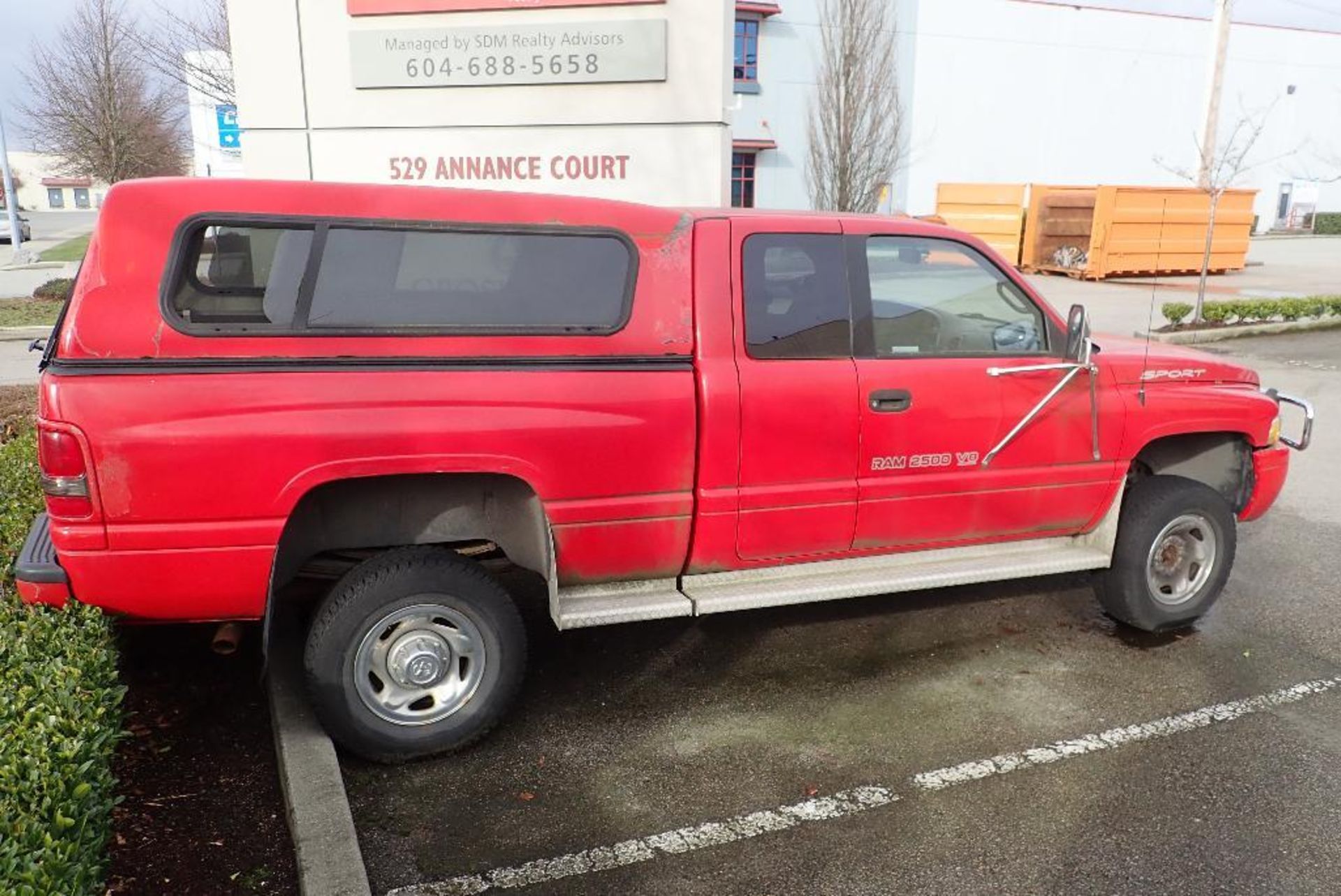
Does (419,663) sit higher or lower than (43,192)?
lower

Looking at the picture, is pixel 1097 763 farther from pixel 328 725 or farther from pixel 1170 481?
pixel 328 725

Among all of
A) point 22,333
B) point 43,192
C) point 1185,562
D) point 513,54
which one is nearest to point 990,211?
point 513,54

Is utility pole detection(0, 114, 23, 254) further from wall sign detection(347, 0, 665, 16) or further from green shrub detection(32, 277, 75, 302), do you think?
wall sign detection(347, 0, 665, 16)

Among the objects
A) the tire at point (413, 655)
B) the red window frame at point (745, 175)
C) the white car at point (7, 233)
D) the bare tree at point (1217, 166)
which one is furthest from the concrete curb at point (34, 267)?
the tire at point (413, 655)

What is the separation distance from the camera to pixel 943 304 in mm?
4449

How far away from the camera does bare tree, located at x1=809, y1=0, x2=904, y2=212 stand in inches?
1090

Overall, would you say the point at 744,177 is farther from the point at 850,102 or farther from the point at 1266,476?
the point at 1266,476

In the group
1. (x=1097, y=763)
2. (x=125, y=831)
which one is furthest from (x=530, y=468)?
(x=1097, y=763)

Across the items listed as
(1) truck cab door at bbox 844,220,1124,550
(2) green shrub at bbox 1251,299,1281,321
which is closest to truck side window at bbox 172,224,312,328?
(1) truck cab door at bbox 844,220,1124,550

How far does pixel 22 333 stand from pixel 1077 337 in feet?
46.8

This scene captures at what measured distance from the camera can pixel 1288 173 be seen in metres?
43.1

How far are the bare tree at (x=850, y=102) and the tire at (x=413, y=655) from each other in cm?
2509

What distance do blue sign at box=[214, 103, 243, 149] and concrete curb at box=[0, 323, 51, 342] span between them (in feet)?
11.6

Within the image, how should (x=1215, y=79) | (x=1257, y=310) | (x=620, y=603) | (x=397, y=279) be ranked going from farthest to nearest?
(x=1215, y=79)
(x=1257, y=310)
(x=620, y=603)
(x=397, y=279)
